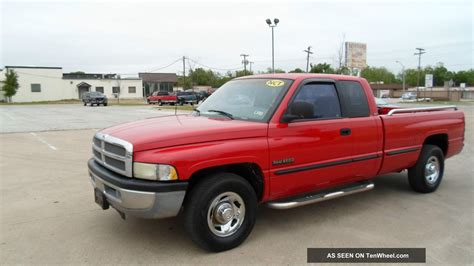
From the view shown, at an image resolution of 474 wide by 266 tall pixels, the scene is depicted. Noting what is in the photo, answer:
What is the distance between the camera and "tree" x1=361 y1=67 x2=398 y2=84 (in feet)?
407

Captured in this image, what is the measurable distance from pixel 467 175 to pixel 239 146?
18.3 ft

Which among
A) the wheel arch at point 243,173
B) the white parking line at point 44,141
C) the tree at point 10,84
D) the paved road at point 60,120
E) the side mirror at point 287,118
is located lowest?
the white parking line at point 44,141

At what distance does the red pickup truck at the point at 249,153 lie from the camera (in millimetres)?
3443

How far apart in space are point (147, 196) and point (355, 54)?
40.8 m

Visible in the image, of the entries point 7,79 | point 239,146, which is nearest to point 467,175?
point 239,146

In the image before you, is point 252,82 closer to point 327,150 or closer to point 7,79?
point 327,150

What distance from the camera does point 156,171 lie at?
3369 mm

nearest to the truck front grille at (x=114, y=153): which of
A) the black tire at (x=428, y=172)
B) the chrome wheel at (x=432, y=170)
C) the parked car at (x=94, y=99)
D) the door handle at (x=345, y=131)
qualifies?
the door handle at (x=345, y=131)

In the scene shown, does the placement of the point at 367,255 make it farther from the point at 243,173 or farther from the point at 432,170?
the point at 432,170

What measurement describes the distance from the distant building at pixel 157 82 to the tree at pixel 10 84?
90.0 ft

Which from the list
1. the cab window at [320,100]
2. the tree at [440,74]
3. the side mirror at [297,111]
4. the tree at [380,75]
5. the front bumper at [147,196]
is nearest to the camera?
the front bumper at [147,196]

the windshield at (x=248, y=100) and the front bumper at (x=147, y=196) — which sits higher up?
the windshield at (x=248, y=100)

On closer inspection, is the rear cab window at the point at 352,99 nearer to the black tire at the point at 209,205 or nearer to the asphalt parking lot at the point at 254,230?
the asphalt parking lot at the point at 254,230

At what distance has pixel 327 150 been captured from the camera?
4.42 metres
